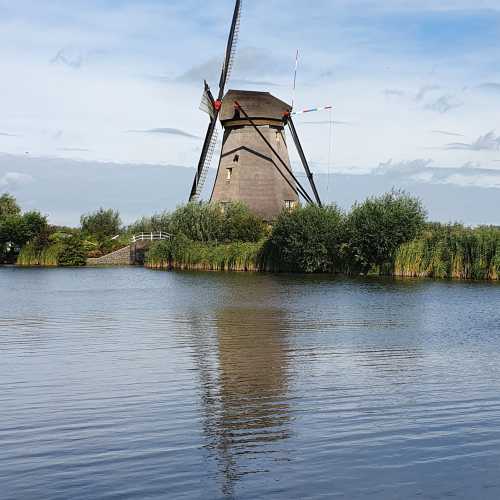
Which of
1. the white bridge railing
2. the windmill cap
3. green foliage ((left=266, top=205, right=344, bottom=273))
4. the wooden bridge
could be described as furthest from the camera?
the wooden bridge

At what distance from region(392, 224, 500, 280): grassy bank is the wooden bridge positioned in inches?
757

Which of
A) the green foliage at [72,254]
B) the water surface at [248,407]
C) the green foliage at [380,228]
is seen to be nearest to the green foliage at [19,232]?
the green foliage at [72,254]

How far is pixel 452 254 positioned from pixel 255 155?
15.3 m

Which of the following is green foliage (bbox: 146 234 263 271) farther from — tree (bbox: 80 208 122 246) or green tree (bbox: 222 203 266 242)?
tree (bbox: 80 208 122 246)

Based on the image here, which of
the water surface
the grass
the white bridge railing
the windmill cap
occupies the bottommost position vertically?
the water surface

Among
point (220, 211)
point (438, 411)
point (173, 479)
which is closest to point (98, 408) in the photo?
point (173, 479)

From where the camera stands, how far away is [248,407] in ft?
27.5

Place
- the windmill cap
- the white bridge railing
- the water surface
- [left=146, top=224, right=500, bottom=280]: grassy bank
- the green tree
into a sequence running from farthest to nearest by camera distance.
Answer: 1. the white bridge railing
2. the windmill cap
3. the green tree
4. [left=146, top=224, right=500, bottom=280]: grassy bank
5. the water surface

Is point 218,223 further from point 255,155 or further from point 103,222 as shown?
point 103,222

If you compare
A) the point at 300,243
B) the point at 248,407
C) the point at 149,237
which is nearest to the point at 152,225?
the point at 149,237

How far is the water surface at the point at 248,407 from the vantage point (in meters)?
5.97

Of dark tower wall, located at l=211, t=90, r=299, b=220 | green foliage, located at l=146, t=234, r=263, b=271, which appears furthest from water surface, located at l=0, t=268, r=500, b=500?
dark tower wall, located at l=211, t=90, r=299, b=220

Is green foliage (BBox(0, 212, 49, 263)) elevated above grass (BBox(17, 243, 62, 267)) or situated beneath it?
elevated above

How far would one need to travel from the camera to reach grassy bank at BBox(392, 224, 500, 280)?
107 ft
